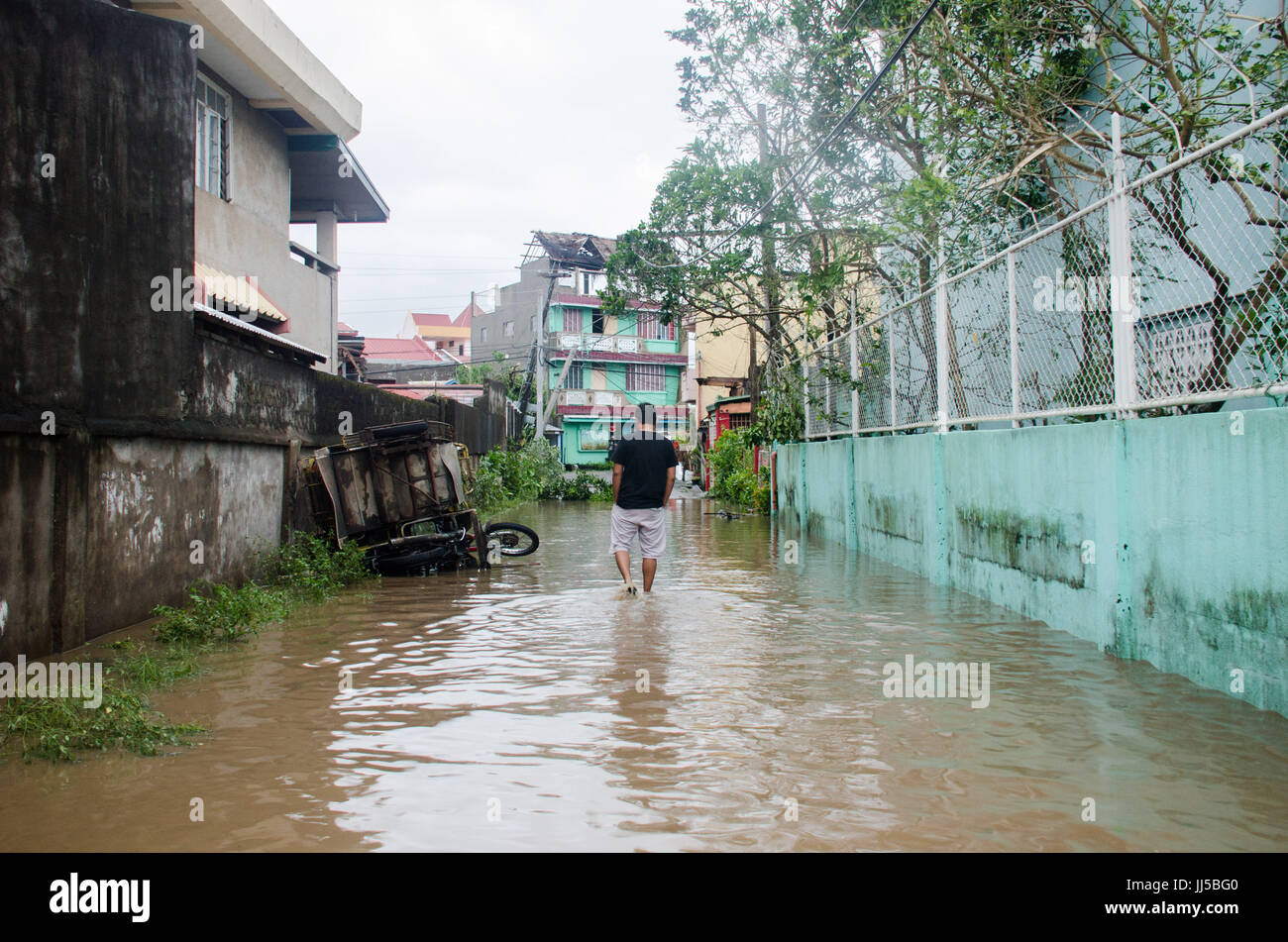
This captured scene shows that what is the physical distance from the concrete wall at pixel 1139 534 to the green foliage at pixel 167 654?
5.19 m

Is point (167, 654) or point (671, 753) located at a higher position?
point (167, 654)

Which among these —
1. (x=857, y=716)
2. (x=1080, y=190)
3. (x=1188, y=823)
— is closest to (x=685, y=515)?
(x=1080, y=190)

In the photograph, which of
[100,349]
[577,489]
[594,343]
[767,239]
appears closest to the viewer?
[100,349]

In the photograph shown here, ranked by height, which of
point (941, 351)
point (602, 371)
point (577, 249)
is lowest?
point (941, 351)

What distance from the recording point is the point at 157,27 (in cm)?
758

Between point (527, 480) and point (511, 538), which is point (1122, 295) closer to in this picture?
point (511, 538)

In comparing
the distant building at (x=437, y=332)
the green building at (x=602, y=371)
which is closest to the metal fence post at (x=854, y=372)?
the green building at (x=602, y=371)

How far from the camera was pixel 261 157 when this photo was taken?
14.0 m

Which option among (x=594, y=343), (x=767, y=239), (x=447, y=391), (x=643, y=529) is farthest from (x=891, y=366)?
(x=594, y=343)

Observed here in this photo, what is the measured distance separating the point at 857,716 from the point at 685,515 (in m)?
18.4

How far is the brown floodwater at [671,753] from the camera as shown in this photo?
11.8ft

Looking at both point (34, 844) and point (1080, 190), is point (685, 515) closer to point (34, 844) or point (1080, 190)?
point (1080, 190)

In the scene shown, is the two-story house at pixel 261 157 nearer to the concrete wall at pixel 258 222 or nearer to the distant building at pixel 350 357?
the concrete wall at pixel 258 222

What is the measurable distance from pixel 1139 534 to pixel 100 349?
22.5 ft
